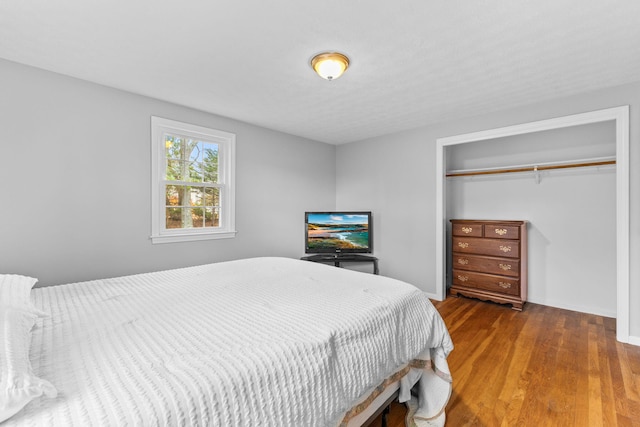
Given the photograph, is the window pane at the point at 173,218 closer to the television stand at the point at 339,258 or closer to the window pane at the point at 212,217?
the window pane at the point at 212,217

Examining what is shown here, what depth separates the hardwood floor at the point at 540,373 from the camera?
176 centimetres

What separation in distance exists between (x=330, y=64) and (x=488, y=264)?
122 inches

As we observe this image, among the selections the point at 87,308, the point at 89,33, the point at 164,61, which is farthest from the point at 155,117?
the point at 87,308

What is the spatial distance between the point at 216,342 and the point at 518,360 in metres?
2.52

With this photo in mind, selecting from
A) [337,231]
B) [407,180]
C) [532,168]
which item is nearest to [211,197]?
[337,231]

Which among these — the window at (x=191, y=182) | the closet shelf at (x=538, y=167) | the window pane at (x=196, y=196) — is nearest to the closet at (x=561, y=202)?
the closet shelf at (x=538, y=167)

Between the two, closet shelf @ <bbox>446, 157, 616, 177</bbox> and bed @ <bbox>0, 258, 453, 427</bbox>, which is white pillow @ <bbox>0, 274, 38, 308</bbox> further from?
closet shelf @ <bbox>446, 157, 616, 177</bbox>

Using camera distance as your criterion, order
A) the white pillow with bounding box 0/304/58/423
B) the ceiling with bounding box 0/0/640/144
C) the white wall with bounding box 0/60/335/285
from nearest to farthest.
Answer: the white pillow with bounding box 0/304/58/423
the ceiling with bounding box 0/0/640/144
the white wall with bounding box 0/60/335/285

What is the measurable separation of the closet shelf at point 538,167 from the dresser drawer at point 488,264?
3.69ft

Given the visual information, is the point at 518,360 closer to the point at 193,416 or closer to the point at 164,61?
the point at 193,416

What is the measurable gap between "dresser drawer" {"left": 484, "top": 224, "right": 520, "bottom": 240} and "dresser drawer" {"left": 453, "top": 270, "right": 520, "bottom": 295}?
0.50 metres

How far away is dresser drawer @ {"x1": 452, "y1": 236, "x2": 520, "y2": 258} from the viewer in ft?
11.4

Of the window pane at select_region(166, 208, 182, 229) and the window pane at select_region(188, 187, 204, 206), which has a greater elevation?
the window pane at select_region(188, 187, 204, 206)

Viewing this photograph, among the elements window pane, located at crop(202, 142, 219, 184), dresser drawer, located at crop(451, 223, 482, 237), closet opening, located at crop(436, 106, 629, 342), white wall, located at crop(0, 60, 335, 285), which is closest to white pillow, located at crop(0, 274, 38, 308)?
white wall, located at crop(0, 60, 335, 285)
